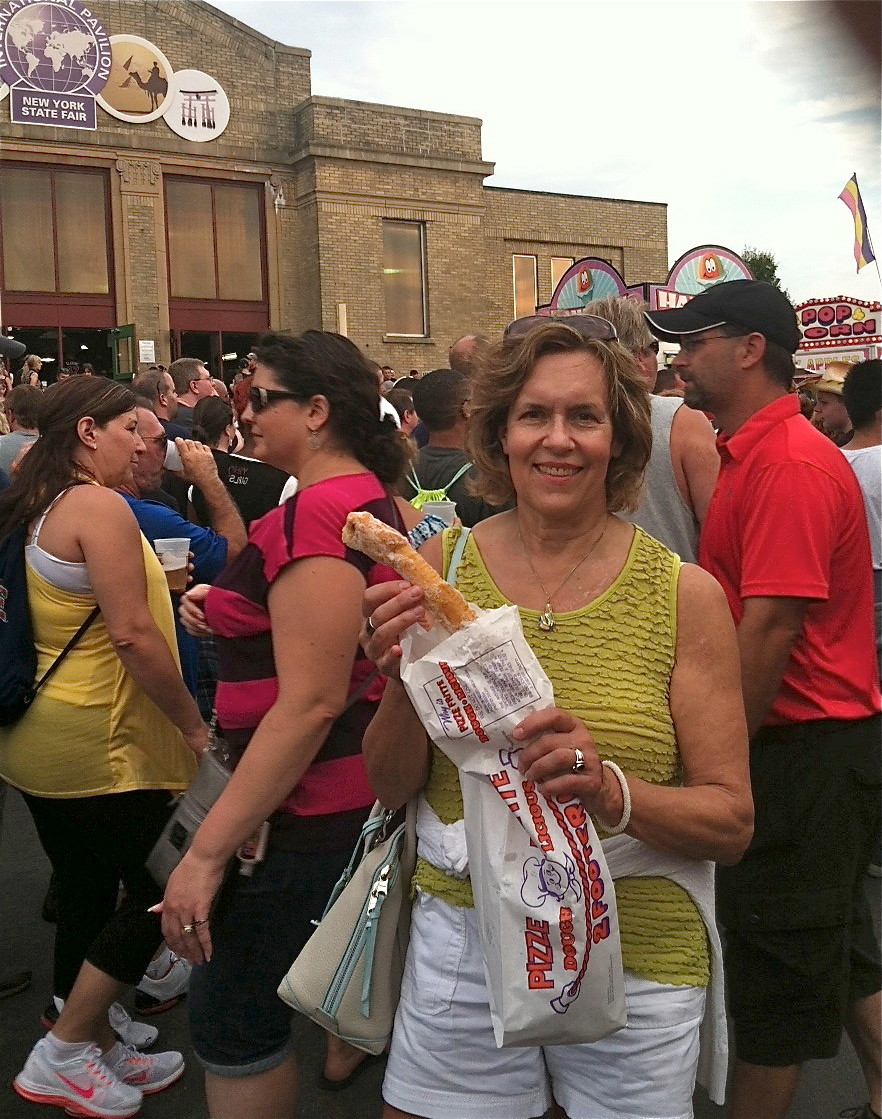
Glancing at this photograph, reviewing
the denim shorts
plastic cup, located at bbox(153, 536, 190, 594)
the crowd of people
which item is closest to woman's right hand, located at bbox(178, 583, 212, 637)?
the crowd of people

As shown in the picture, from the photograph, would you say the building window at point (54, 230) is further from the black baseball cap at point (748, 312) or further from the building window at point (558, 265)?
the black baseball cap at point (748, 312)

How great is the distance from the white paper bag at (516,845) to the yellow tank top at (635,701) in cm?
21

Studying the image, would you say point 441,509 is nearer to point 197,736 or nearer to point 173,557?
point 173,557

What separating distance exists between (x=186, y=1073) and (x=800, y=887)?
2.18 metres

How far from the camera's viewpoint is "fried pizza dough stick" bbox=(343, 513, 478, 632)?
1.76 m

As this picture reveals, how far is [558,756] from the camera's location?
1689mm

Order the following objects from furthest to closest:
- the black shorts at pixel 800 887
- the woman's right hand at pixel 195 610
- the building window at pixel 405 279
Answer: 1. the building window at pixel 405 279
2. the black shorts at pixel 800 887
3. the woman's right hand at pixel 195 610

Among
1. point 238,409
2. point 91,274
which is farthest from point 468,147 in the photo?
point 238,409

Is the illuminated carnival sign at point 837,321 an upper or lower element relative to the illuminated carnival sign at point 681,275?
upper

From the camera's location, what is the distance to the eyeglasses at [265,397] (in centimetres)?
264

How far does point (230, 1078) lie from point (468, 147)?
26.8m

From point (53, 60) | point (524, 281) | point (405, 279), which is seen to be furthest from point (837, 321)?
point (53, 60)

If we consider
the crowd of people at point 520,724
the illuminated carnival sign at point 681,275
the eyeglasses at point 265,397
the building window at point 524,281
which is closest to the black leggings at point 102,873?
the crowd of people at point 520,724

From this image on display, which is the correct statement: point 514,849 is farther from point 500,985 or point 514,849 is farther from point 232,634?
point 232,634
